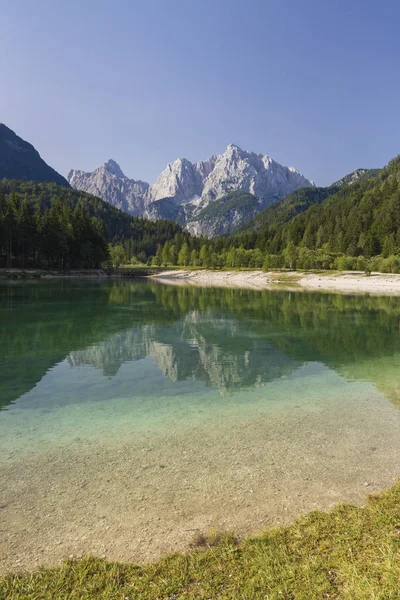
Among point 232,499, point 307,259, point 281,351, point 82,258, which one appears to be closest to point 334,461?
point 232,499

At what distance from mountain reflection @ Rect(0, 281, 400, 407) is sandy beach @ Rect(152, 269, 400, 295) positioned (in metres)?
54.3

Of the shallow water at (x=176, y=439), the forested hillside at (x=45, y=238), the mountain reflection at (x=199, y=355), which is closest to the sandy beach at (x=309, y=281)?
the forested hillside at (x=45, y=238)

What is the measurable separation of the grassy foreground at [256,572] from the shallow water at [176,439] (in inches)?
19.9

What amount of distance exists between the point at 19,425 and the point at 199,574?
9.02 metres

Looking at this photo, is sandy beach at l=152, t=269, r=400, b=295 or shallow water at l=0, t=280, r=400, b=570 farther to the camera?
sandy beach at l=152, t=269, r=400, b=295

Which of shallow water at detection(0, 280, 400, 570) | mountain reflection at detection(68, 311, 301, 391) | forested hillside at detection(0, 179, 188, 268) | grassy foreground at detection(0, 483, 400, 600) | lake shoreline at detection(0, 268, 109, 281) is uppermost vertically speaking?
forested hillside at detection(0, 179, 188, 268)

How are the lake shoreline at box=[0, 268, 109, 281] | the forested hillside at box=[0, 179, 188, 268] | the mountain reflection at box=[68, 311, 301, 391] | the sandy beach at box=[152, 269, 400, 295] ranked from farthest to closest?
the forested hillside at box=[0, 179, 188, 268]
the lake shoreline at box=[0, 268, 109, 281]
the sandy beach at box=[152, 269, 400, 295]
the mountain reflection at box=[68, 311, 301, 391]

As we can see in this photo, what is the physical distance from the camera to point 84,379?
1747 cm

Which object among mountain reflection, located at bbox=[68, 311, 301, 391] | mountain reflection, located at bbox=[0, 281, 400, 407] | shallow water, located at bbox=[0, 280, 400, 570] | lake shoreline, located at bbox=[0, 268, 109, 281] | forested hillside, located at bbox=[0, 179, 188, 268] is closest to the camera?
shallow water, located at bbox=[0, 280, 400, 570]

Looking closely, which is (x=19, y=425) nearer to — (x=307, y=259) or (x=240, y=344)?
(x=240, y=344)

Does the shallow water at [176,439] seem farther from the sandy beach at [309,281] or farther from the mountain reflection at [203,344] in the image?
the sandy beach at [309,281]

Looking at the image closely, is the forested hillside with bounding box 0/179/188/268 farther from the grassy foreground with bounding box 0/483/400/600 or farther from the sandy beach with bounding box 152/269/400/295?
the grassy foreground with bounding box 0/483/400/600

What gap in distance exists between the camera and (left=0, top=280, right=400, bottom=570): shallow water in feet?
22.4

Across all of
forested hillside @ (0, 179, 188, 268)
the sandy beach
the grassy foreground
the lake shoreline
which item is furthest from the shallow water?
forested hillside @ (0, 179, 188, 268)
